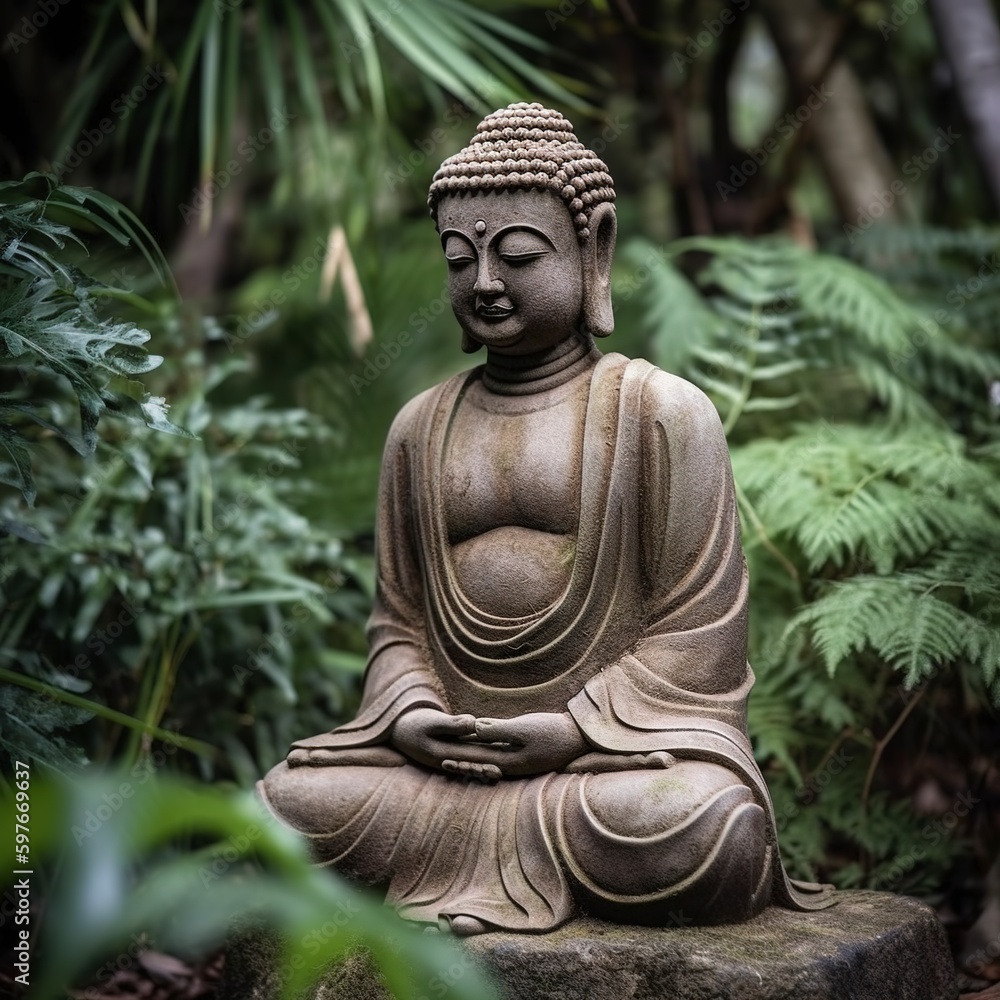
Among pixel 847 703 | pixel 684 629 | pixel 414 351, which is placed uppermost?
pixel 414 351

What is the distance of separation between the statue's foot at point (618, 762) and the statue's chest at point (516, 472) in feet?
2.05

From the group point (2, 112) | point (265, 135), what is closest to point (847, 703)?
point (265, 135)

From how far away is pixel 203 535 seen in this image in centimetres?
518

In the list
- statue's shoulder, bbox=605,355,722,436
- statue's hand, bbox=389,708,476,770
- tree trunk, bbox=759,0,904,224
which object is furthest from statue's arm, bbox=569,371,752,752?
tree trunk, bbox=759,0,904,224

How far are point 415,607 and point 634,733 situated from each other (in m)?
0.88

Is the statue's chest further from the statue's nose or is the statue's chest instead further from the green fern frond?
the green fern frond

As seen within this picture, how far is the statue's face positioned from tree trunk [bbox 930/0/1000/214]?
11.1 feet

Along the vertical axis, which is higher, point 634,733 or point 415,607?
point 415,607

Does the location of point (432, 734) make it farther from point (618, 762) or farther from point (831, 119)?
point (831, 119)

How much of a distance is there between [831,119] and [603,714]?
527 cm

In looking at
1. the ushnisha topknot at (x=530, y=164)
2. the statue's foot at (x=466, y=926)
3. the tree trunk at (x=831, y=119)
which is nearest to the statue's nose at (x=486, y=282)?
the ushnisha topknot at (x=530, y=164)

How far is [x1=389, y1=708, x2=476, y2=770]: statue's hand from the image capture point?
360 cm

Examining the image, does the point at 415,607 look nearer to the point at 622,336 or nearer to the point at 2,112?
the point at 622,336

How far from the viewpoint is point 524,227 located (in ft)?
12.2
